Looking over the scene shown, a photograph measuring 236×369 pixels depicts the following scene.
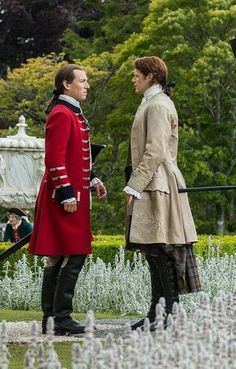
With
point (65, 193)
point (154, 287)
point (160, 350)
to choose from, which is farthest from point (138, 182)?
point (160, 350)

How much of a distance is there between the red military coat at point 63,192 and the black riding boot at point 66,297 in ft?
0.31

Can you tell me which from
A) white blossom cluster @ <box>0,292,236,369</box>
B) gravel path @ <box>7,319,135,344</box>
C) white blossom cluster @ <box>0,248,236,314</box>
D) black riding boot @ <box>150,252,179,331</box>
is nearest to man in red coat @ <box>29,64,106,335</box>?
gravel path @ <box>7,319,135,344</box>

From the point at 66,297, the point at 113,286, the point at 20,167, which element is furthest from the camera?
the point at 20,167

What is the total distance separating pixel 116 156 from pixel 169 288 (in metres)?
22.0

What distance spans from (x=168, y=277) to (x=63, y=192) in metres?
Result: 0.83

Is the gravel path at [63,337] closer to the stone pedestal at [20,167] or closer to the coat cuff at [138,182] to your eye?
→ the coat cuff at [138,182]

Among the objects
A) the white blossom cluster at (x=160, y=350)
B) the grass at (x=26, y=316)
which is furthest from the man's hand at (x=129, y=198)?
the white blossom cluster at (x=160, y=350)

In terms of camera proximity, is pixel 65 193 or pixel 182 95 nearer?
pixel 65 193

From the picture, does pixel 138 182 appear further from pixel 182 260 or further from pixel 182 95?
pixel 182 95

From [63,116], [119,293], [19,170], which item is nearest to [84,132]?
[63,116]

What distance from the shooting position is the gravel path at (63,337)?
7.68 m

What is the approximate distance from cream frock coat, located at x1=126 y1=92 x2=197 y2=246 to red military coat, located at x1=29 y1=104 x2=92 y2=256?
0.30 metres

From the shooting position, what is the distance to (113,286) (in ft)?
36.9

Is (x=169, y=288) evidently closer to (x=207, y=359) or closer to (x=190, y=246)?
(x=190, y=246)
